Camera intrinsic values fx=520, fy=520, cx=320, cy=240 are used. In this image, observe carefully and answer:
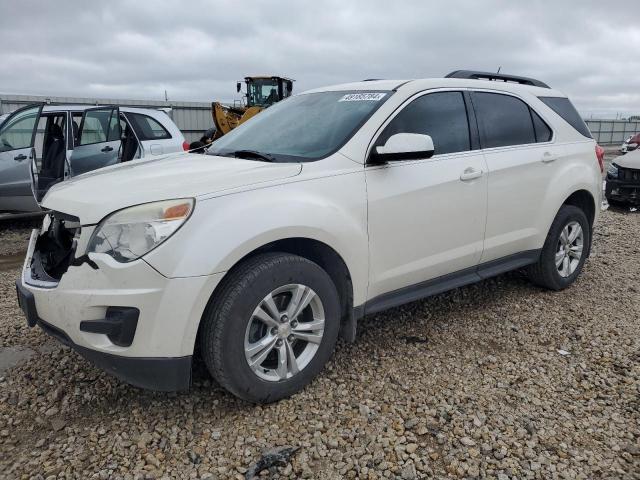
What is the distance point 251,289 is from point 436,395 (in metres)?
1.21

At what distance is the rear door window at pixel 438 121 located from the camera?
3.23m

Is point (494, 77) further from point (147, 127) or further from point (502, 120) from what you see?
point (147, 127)

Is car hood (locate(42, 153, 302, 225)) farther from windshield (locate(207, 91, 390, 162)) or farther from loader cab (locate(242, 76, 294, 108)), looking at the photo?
loader cab (locate(242, 76, 294, 108))

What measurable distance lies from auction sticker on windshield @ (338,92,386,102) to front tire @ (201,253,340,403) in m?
1.21

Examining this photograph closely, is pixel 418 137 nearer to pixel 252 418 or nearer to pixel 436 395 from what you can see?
pixel 436 395

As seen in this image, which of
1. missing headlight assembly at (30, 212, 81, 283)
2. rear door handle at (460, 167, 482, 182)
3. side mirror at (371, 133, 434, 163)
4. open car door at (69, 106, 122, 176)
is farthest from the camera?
open car door at (69, 106, 122, 176)

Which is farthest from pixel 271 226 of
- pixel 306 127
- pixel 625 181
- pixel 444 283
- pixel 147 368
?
pixel 625 181

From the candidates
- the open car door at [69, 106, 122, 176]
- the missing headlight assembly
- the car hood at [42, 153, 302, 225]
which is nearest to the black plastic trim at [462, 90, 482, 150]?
the car hood at [42, 153, 302, 225]

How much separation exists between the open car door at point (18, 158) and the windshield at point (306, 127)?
437cm

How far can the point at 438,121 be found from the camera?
3441mm

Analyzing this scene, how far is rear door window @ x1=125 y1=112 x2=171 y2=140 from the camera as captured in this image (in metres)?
7.64

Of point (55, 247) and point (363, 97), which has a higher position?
point (363, 97)

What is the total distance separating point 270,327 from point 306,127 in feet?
4.44

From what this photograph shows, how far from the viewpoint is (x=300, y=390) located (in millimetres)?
2842
